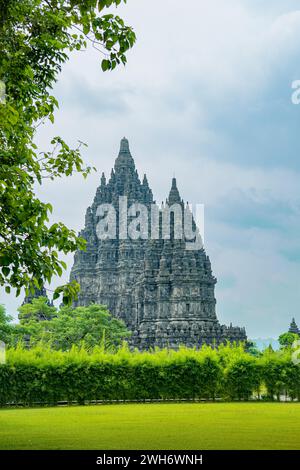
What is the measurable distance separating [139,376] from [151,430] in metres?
15.1

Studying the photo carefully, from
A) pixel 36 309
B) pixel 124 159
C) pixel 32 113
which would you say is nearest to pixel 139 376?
pixel 32 113

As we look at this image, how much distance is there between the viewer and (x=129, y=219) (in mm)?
82688

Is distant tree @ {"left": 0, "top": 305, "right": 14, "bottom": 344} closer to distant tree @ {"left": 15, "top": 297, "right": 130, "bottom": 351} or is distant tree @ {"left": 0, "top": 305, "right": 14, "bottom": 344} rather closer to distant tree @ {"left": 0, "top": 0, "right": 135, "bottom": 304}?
distant tree @ {"left": 15, "top": 297, "right": 130, "bottom": 351}

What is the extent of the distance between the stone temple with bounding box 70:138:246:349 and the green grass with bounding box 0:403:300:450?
3565cm

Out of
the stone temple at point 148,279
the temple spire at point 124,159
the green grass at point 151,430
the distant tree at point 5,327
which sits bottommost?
the green grass at point 151,430

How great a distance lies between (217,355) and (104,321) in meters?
23.4

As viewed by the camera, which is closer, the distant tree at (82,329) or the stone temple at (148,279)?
the distant tree at (82,329)

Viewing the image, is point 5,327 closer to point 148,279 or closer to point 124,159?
point 148,279

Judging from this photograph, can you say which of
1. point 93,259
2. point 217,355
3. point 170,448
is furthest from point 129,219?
point 170,448

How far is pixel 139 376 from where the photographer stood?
31672mm

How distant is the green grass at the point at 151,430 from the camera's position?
13.9 m

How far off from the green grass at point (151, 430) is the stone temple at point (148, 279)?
35645 mm

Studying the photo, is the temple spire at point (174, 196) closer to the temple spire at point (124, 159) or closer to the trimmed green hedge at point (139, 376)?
the temple spire at point (124, 159)

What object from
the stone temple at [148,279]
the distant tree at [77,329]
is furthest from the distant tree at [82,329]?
the stone temple at [148,279]
